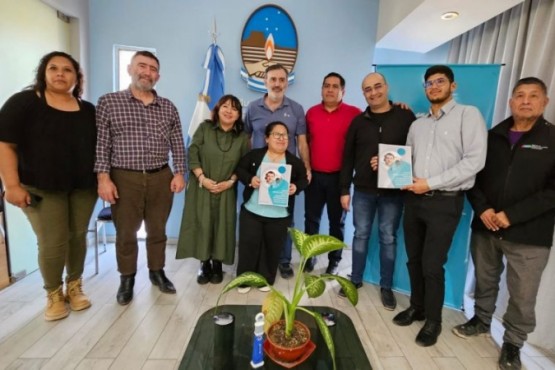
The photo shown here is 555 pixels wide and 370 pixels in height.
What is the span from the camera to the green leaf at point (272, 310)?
3.83 feet

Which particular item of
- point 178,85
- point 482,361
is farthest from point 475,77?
point 178,85

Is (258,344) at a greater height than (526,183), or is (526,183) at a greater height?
(526,183)

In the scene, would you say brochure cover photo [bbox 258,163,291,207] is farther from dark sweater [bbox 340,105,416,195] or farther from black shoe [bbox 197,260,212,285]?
black shoe [bbox 197,260,212,285]

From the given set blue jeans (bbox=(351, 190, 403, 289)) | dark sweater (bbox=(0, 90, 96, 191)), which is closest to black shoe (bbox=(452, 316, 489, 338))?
blue jeans (bbox=(351, 190, 403, 289))

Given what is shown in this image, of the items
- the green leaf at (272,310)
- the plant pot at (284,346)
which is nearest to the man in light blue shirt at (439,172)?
the plant pot at (284,346)

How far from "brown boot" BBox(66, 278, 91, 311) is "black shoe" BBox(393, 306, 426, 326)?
6.73 ft

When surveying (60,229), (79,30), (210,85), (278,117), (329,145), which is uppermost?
(79,30)

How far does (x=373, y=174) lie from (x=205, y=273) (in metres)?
1.52

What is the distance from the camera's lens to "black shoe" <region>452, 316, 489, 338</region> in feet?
6.61

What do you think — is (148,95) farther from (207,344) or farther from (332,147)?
(207,344)

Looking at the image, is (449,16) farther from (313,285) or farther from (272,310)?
(272,310)

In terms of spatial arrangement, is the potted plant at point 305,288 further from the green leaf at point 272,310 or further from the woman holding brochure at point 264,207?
the woman holding brochure at point 264,207

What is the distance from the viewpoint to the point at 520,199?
67.2 inches

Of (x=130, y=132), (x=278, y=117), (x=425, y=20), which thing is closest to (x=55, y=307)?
(x=130, y=132)
